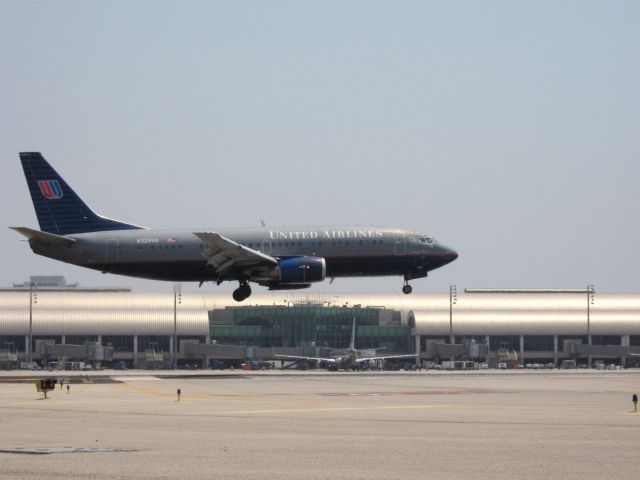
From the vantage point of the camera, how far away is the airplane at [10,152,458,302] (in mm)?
88688

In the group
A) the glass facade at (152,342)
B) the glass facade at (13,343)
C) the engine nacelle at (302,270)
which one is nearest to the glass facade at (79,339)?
the glass facade at (13,343)

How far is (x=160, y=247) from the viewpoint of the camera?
296 ft

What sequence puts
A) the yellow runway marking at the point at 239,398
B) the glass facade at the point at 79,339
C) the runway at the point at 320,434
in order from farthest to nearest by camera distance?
the glass facade at the point at 79,339 → the yellow runway marking at the point at 239,398 → the runway at the point at 320,434

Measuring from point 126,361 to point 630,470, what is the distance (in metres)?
135

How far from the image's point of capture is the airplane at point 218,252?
88.7 m

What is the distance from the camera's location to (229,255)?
87688 millimetres

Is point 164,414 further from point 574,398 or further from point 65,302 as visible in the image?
point 65,302

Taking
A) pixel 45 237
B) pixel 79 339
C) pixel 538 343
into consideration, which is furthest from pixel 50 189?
pixel 538 343

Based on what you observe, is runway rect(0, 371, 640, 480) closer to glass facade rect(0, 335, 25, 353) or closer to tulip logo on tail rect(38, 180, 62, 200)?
tulip logo on tail rect(38, 180, 62, 200)

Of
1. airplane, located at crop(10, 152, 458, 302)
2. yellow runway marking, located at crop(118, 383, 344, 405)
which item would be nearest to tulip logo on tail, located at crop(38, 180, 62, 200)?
airplane, located at crop(10, 152, 458, 302)

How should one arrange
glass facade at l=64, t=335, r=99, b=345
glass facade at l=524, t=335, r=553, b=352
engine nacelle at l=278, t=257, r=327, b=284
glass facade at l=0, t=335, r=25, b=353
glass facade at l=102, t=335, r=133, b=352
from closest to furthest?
engine nacelle at l=278, t=257, r=327, b=284 < glass facade at l=0, t=335, r=25, b=353 < glass facade at l=64, t=335, r=99, b=345 < glass facade at l=102, t=335, r=133, b=352 < glass facade at l=524, t=335, r=553, b=352

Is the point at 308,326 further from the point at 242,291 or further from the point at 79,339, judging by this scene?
the point at 242,291

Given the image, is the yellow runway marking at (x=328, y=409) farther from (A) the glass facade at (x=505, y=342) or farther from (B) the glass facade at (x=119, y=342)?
(A) the glass facade at (x=505, y=342)

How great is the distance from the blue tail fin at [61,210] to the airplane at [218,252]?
3.0 inches
